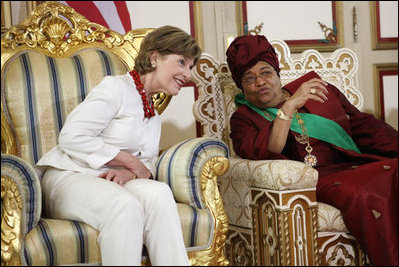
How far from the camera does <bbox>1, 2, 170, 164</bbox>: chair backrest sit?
2371mm

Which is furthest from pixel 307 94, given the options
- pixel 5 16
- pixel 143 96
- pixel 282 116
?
pixel 5 16

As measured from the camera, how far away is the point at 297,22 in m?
4.15

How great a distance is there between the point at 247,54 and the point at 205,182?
79cm

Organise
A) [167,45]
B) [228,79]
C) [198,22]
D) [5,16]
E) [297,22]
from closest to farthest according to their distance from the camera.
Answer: [167,45] → [228,79] → [5,16] → [198,22] → [297,22]

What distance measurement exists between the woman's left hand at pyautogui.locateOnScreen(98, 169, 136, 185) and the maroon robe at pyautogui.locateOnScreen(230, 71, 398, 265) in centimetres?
60

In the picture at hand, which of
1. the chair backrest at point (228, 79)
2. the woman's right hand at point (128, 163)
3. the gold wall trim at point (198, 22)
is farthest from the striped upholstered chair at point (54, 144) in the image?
the gold wall trim at point (198, 22)

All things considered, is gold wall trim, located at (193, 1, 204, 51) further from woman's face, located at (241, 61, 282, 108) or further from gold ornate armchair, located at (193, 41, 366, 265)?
gold ornate armchair, located at (193, 41, 366, 265)


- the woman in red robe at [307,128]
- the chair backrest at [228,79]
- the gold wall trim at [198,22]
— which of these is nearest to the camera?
the woman in red robe at [307,128]

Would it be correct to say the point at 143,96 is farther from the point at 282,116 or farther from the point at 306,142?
the point at 306,142

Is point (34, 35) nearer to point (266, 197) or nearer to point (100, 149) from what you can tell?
point (100, 149)

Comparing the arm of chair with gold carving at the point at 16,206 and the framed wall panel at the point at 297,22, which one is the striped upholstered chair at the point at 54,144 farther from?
the framed wall panel at the point at 297,22

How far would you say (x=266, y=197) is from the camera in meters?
2.21

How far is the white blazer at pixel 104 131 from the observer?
2047 mm

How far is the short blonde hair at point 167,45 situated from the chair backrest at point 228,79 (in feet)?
1.85
